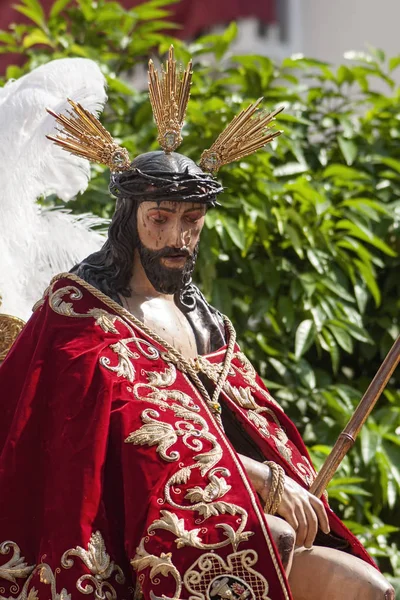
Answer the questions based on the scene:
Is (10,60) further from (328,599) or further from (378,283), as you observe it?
(328,599)

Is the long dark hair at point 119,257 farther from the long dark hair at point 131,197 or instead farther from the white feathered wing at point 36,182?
the white feathered wing at point 36,182

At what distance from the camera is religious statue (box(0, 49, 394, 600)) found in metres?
4.09

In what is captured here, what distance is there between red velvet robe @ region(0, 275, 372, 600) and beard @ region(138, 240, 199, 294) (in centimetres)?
12

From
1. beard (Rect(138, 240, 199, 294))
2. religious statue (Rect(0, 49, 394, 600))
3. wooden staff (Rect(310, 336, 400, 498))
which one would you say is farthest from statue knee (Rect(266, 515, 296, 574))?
beard (Rect(138, 240, 199, 294))

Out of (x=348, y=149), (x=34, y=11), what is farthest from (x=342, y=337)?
(x=34, y=11)

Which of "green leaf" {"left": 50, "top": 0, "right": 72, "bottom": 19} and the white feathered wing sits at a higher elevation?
"green leaf" {"left": 50, "top": 0, "right": 72, "bottom": 19}

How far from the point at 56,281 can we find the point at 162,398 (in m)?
0.42

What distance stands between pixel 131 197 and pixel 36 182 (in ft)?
3.13

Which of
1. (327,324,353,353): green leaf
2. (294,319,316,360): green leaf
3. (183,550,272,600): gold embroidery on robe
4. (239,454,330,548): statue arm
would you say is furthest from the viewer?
(327,324,353,353): green leaf

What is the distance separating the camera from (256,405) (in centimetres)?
456

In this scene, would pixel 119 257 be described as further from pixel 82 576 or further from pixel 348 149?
pixel 348 149

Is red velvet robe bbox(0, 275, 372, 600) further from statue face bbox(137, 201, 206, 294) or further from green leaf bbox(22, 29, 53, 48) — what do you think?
green leaf bbox(22, 29, 53, 48)

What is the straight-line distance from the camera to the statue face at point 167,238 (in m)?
4.41

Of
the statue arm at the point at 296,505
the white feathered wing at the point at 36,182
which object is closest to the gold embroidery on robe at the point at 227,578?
the statue arm at the point at 296,505
